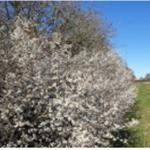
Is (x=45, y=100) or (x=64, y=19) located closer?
(x=45, y=100)

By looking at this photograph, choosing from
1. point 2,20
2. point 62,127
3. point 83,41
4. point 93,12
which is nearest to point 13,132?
point 62,127

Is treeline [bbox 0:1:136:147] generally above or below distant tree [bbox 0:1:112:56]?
below

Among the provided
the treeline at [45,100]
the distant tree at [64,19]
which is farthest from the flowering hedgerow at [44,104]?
the distant tree at [64,19]

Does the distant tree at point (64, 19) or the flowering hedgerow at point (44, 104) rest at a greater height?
the distant tree at point (64, 19)

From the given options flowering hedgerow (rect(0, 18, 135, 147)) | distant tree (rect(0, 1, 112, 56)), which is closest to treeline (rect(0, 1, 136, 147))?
flowering hedgerow (rect(0, 18, 135, 147))

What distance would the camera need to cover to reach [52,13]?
2206cm

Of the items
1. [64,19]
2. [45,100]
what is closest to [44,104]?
[45,100]

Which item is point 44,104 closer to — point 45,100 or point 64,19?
point 45,100

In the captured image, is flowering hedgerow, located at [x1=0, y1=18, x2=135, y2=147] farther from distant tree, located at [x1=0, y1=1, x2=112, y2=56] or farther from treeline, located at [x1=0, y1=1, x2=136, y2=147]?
distant tree, located at [x1=0, y1=1, x2=112, y2=56]

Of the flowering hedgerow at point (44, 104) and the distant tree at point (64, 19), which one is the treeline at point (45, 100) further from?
the distant tree at point (64, 19)

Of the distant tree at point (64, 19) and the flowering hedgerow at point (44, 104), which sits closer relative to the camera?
the flowering hedgerow at point (44, 104)

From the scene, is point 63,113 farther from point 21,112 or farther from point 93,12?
point 93,12

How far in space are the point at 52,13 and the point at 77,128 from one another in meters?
14.8

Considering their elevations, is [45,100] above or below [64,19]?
below
